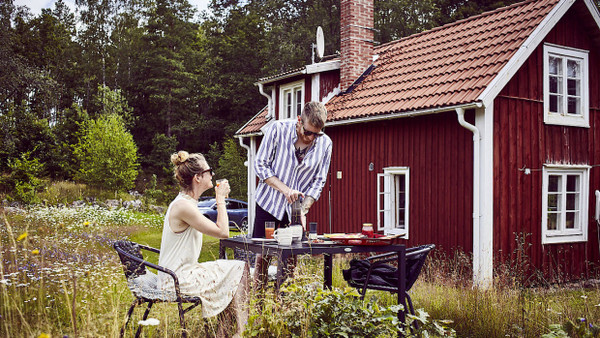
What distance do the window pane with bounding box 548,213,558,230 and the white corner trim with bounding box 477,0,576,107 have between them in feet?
9.92

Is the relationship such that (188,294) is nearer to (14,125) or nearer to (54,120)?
(14,125)

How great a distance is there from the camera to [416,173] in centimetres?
1178

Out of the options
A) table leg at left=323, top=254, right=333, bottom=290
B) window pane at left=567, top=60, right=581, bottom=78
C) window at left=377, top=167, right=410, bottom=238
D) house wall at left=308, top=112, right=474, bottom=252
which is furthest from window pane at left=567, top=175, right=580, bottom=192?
table leg at left=323, top=254, right=333, bottom=290

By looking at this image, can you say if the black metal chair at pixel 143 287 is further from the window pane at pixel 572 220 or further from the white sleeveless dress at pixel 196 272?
the window pane at pixel 572 220

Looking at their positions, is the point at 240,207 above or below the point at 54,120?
below

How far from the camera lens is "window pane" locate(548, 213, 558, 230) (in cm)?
1163

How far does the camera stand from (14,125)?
1337 inches

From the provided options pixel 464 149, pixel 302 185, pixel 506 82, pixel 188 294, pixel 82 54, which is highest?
pixel 82 54

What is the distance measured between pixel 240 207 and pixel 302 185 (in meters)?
21.6

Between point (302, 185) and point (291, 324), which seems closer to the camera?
point (291, 324)

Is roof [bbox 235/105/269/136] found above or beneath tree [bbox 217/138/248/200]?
above

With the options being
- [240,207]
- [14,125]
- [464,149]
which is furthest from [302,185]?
[14,125]

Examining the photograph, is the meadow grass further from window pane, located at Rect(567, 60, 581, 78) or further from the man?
window pane, located at Rect(567, 60, 581, 78)

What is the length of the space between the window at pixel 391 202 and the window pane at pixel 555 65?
3.71m
